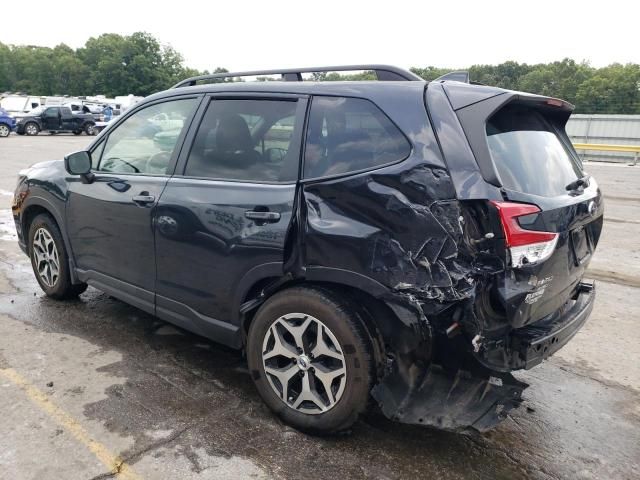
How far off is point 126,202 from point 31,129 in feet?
99.2

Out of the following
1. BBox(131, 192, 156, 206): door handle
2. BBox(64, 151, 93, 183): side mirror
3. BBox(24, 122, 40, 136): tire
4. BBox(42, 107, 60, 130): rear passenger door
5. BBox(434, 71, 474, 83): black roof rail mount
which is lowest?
BBox(24, 122, 40, 136): tire

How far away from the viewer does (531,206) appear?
95.6 inches

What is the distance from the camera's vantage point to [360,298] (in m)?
2.74

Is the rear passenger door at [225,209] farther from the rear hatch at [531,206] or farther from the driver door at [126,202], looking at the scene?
the rear hatch at [531,206]

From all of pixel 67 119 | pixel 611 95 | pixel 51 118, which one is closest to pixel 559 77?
pixel 611 95

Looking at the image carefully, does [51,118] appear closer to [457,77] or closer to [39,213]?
[39,213]

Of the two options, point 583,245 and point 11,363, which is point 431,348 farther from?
point 11,363

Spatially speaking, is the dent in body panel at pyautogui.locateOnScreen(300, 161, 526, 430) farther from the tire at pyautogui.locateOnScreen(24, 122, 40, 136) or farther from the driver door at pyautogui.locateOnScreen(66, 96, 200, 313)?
the tire at pyautogui.locateOnScreen(24, 122, 40, 136)

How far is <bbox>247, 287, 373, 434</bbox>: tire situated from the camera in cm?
266

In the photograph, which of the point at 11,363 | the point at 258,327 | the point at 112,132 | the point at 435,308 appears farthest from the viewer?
the point at 112,132

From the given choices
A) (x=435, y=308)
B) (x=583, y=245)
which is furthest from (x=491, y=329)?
(x=583, y=245)

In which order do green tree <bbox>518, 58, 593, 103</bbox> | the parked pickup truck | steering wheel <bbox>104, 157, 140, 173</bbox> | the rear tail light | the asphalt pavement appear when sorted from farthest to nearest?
green tree <bbox>518, 58, 593, 103</bbox>, the parked pickup truck, steering wheel <bbox>104, 157, 140, 173</bbox>, the asphalt pavement, the rear tail light

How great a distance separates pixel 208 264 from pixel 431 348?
1.44 meters

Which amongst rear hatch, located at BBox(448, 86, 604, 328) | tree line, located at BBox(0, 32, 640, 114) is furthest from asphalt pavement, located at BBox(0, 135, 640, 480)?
tree line, located at BBox(0, 32, 640, 114)
